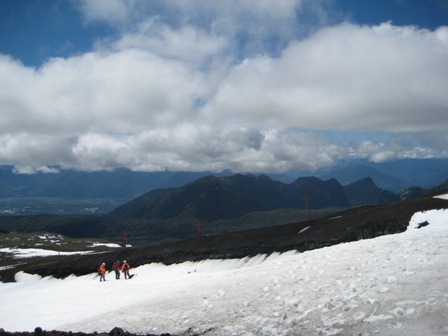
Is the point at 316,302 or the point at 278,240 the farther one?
the point at 278,240

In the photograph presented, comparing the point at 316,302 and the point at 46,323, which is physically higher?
the point at 316,302

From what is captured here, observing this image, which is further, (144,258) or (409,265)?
(144,258)

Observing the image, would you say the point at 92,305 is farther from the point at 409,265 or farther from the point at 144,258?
the point at 144,258

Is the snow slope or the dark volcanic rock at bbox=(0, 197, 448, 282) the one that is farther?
the dark volcanic rock at bbox=(0, 197, 448, 282)

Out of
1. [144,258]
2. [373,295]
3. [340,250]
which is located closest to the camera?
[373,295]

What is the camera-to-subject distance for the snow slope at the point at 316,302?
1387 centimetres

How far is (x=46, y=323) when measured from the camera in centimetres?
2595

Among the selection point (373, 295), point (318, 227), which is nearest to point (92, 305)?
point (373, 295)

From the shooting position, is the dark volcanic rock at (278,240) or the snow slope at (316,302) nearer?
the snow slope at (316,302)

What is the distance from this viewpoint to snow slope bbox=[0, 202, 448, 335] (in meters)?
13.9

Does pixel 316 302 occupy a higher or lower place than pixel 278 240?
higher

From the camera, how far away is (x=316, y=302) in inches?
658

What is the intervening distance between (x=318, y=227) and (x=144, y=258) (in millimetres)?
28909

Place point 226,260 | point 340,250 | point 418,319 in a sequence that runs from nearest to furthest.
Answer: point 418,319
point 340,250
point 226,260
